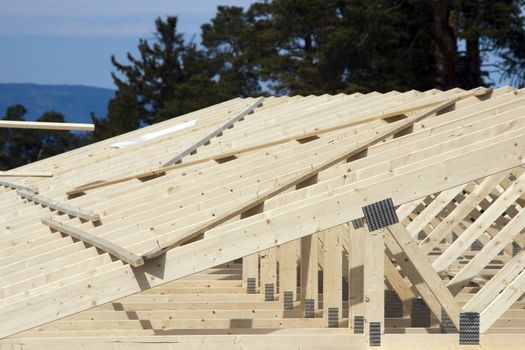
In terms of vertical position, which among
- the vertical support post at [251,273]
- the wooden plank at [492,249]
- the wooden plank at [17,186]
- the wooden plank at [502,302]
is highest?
the wooden plank at [17,186]

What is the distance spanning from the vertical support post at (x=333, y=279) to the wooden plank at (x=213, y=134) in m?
2.88

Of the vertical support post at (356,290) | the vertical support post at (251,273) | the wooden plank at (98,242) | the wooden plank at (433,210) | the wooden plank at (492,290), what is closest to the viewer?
the wooden plank at (98,242)

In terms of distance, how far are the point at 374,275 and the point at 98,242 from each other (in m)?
2.23

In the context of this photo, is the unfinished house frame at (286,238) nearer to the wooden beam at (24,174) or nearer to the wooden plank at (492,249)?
the wooden plank at (492,249)

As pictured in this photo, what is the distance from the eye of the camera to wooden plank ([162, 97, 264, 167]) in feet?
47.6

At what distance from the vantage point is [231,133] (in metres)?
16.2

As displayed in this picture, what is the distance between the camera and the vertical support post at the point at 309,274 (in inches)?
498

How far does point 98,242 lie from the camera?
32.6 feet

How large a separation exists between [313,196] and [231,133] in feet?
23.1

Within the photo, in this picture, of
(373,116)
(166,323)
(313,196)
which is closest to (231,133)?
(373,116)

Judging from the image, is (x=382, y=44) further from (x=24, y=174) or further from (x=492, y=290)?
(x=492, y=290)

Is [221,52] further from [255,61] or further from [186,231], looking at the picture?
[186,231]

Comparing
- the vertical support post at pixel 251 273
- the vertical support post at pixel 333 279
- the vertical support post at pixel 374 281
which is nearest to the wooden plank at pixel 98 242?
the vertical support post at pixel 374 281

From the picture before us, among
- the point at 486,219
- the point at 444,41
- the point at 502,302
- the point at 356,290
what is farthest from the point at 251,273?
the point at 444,41
